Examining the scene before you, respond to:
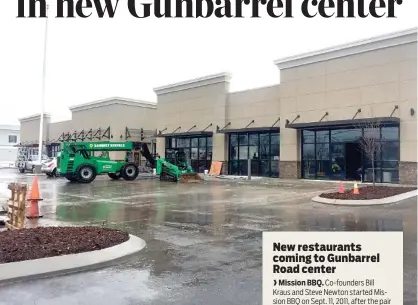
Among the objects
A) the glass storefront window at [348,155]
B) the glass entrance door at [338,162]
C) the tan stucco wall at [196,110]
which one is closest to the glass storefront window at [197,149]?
the tan stucco wall at [196,110]

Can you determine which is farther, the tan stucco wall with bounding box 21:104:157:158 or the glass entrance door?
the tan stucco wall with bounding box 21:104:157:158

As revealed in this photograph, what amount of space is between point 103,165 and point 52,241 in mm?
20764

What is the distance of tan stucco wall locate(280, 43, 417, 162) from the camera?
73.2 ft

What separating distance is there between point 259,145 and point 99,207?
19105 millimetres

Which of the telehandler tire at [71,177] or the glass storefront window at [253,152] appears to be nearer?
the telehandler tire at [71,177]

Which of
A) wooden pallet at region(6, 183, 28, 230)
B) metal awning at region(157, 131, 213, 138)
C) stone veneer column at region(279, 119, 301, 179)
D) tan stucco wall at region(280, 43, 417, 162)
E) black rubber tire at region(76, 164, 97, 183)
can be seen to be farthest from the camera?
metal awning at region(157, 131, 213, 138)

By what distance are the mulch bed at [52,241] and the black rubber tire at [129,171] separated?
19.8 m

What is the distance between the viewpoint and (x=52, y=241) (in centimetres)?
689

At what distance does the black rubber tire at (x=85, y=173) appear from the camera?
83.0 feet

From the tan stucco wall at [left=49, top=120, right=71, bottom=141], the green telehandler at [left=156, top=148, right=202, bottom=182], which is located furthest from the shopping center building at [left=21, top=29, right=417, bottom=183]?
the tan stucco wall at [left=49, top=120, right=71, bottom=141]

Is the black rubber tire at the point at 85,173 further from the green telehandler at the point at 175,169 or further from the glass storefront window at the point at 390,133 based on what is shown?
the glass storefront window at the point at 390,133

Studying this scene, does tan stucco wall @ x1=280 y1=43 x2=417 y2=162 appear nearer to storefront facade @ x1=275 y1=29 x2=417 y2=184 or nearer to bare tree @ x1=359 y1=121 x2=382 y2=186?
storefront facade @ x1=275 y1=29 x2=417 y2=184

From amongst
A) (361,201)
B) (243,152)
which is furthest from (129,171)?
(361,201)

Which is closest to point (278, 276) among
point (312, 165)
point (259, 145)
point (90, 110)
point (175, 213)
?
point (175, 213)
